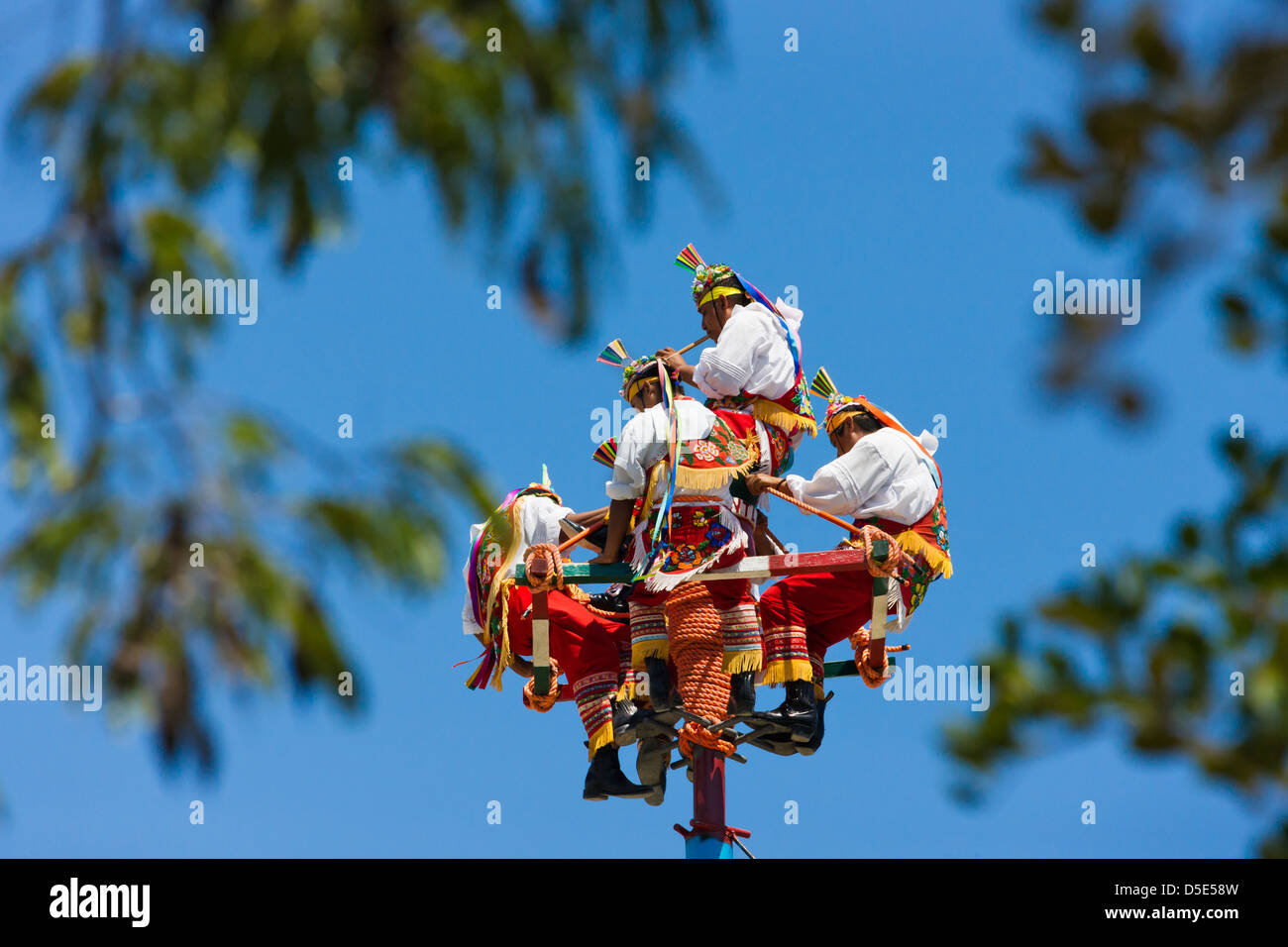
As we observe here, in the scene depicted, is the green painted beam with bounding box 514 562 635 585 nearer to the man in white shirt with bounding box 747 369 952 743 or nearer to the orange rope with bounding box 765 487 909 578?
the man in white shirt with bounding box 747 369 952 743

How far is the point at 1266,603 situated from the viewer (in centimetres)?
374

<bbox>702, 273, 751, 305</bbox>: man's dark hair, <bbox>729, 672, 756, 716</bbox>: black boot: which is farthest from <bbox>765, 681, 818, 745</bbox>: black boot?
<bbox>702, 273, 751, 305</bbox>: man's dark hair

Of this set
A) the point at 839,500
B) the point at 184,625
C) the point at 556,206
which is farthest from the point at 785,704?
the point at 184,625

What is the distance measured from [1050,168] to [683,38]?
2.08m

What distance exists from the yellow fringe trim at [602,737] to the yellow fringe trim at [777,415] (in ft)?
7.77

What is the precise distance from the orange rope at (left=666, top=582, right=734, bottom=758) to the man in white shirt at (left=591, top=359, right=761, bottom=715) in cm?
10

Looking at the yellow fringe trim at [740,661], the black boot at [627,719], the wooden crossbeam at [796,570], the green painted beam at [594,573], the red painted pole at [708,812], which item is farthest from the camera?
the red painted pole at [708,812]

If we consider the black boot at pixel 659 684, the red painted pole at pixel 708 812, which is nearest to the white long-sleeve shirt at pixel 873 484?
the black boot at pixel 659 684

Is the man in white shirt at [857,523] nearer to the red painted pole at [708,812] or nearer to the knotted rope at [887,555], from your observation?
the knotted rope at [887,555]

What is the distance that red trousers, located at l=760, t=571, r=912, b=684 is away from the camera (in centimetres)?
1188

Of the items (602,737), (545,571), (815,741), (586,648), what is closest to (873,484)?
(815,741)

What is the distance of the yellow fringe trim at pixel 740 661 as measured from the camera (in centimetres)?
1160

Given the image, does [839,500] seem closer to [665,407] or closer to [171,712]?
[665,407]

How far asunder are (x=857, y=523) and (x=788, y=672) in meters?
1.10
